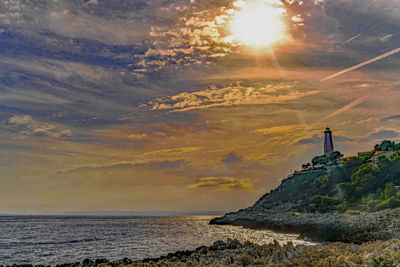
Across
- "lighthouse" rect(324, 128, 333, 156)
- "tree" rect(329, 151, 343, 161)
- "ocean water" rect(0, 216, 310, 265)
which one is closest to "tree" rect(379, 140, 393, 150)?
"tree" rect(329, 151, 343, 161)

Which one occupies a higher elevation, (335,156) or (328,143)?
(328,143)

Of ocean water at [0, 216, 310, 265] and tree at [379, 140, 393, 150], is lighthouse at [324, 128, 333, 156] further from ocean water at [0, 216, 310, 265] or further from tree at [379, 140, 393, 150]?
ocean water at [0, 216, 310, 265]

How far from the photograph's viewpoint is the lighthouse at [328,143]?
165 m

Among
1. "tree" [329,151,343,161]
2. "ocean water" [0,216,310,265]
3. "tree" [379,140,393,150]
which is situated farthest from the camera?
"tree" [329,151,343,161]

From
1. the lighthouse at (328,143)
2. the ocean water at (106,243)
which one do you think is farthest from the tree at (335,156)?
the ocean water at (106,243)

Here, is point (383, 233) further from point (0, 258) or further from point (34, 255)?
point (0, 258)

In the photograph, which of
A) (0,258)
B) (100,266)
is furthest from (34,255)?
(100,266)

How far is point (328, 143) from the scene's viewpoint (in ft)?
545

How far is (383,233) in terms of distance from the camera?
30.2 meters

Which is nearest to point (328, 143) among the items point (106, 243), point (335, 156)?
point (335, 156)

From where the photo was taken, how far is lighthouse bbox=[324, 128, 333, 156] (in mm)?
164712

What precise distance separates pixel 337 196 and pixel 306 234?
57339 millimetres

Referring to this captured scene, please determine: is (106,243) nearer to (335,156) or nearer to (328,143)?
(335,156)

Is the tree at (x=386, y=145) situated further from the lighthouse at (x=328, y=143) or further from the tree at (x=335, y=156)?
the lighthouse at (x=328, y=143)
